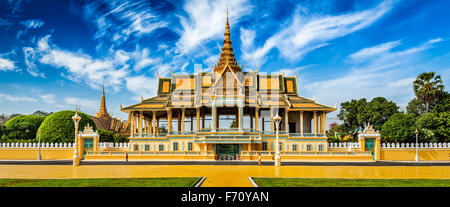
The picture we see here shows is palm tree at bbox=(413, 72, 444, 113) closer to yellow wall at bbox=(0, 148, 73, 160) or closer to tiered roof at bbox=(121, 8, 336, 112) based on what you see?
tiered roof at bbox=(121, 8, 336, 112)

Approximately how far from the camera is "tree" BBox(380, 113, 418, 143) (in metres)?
42.5

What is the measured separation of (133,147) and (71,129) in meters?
15.5

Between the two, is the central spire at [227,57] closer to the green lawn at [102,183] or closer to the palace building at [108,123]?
the palace building at [108,123]

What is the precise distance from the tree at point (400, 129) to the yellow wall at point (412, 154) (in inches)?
140

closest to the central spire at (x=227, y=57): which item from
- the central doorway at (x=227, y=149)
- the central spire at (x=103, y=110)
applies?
the central doorway at (x=227, y=149)

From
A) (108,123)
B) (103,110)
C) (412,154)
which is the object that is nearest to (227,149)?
(412,154)

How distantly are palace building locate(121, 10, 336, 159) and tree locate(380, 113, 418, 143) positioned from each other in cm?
817

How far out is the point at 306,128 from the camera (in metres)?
49.6

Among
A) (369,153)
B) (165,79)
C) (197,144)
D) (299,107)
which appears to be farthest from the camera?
(165,79)

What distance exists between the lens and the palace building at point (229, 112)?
3947 cm

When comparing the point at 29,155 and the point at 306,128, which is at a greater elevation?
the point at 306,128

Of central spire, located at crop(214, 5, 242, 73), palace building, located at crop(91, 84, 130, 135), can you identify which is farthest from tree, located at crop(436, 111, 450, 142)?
palace building, located at crop(91, 84, 130, 135)
